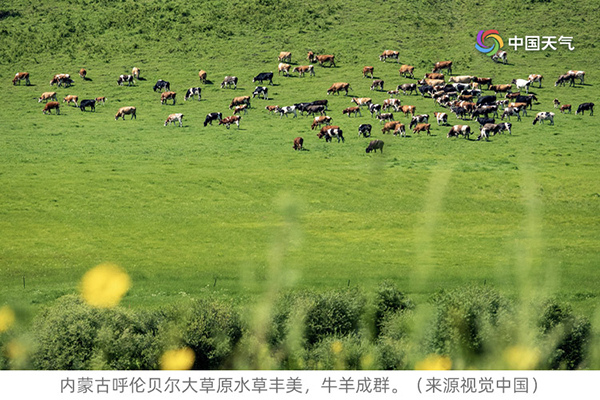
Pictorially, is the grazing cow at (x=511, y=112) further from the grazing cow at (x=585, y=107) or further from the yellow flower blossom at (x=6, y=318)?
the yellow flower blossom at (x=6, y=318)

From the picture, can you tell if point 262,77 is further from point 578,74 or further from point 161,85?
point 578,74

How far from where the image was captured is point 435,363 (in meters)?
19.4

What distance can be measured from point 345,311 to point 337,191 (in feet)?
50.8

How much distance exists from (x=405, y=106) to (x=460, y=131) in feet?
20.4

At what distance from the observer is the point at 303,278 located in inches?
1021

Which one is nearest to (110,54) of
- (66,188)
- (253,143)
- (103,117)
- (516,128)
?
(103,117)

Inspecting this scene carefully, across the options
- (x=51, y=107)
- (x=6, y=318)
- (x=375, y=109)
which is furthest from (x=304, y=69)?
(x=6, y=318)

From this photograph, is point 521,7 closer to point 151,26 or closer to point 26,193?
point 151,26

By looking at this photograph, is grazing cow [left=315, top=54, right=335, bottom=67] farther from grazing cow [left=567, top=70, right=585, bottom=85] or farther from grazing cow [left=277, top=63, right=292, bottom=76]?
grazing cow [left=567, top=70, right=585, bottom=85]

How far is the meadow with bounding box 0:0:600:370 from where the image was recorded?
87.4ft

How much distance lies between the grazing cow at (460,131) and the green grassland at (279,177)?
0.59 meters

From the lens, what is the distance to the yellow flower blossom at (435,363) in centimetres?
1920

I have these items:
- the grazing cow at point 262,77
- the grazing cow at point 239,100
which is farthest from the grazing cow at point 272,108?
the grazing cow at point 262,77

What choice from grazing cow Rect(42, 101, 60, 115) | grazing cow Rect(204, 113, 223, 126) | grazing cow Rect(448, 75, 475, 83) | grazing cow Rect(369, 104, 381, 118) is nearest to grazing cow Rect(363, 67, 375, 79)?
grazing cow Rect(448, 75, 475, 83)
